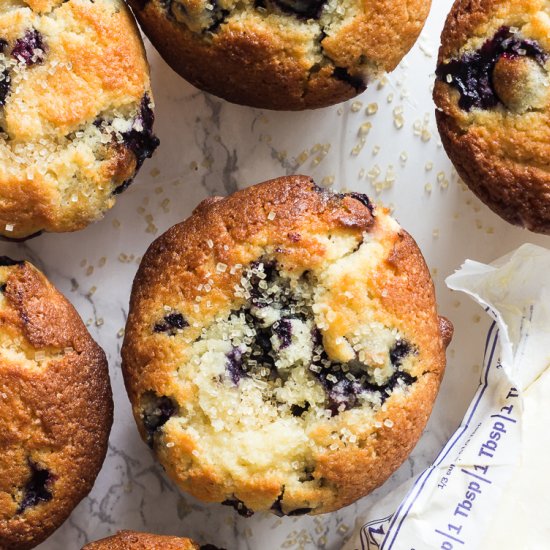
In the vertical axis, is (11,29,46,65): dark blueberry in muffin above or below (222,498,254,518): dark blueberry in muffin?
above

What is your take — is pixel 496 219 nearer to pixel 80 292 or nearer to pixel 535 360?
pixel 535 360

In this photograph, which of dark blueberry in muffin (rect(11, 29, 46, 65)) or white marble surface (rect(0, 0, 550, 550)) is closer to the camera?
dark blueberry in muffin (rect(11, 29, 46, 65))

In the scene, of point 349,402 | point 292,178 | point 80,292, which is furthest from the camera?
point 80,292

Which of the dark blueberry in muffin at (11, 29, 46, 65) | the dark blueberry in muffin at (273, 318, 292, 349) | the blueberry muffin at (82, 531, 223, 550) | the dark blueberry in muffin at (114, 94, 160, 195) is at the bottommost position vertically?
the blueberry muffin at (82, 531, 223, 550)

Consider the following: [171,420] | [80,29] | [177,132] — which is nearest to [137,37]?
[80,29]

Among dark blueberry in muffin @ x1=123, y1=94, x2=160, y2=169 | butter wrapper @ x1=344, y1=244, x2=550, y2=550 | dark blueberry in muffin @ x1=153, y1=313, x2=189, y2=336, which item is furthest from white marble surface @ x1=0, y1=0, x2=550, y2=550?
dark blueberry in muffin @ x1=153, y1=313, x2=189, y2=336

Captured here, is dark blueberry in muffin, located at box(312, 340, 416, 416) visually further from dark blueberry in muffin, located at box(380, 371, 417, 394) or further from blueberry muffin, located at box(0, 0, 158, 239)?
blueberry muffin, located at box(0, 0, 158, 239)

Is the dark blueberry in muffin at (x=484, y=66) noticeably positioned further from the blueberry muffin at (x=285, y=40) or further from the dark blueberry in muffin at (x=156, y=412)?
the dark blueberry in muffin at (x=156, y=412)
